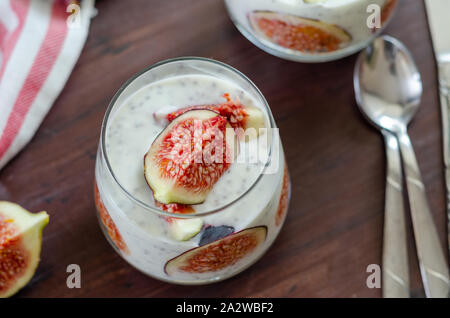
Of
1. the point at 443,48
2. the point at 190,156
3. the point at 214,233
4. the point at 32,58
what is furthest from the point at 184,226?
the point at 443,48

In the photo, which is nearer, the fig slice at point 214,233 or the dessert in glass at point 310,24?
the fig slice at point 214,233

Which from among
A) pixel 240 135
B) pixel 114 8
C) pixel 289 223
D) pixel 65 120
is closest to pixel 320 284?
pixel 289 223

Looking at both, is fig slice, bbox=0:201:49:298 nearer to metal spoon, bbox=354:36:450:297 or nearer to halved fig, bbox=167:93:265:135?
halved fig, bbox=167:93:265:135

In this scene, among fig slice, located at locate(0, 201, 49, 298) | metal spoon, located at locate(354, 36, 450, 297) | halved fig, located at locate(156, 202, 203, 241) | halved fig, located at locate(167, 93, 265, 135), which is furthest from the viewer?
metal spoon, located at locate(354, 36, 450, 297)

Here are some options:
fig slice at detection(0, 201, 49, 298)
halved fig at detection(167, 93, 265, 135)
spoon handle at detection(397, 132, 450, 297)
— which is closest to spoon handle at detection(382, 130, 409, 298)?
spoon handle at detection(397, 132, 450, 297)

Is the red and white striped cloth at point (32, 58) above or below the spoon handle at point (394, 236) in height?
above

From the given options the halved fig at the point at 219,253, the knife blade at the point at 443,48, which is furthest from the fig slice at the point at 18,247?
the knife blade at the point at 443,48

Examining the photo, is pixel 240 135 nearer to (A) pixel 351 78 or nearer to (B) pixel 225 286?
(B) pixel 225 286

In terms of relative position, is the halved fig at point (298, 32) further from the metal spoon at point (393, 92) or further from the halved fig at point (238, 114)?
the halved fig at point (238, 114)
